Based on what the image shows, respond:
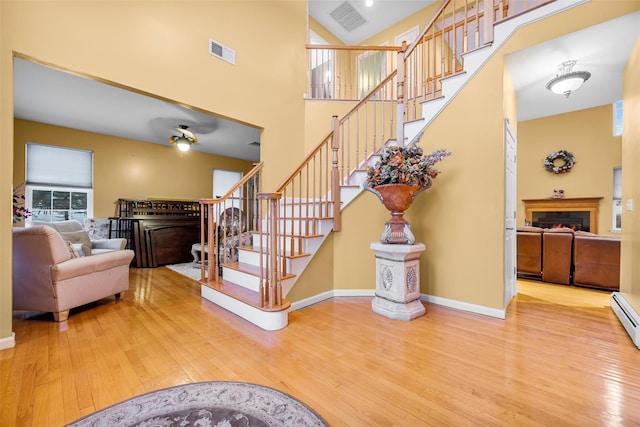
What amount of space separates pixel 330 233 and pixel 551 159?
6010 mm

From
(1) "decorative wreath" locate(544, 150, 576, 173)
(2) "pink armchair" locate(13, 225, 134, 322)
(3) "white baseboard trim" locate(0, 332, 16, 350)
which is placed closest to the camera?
(3) "white baseboard trim" locate(0, 332, 16, 350)

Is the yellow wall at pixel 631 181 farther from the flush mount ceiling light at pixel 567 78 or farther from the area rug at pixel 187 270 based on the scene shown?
the area rug at pixel 187 270

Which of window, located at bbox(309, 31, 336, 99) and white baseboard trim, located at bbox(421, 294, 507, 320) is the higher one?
window, located at bbox(309, 31, 336, 99)

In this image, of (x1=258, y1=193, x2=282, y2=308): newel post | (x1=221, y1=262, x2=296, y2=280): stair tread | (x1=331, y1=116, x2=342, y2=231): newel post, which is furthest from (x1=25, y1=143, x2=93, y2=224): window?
(x1=331, y1=116, x2=342, y2=231): newel post

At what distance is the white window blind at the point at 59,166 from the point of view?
491 centimetres

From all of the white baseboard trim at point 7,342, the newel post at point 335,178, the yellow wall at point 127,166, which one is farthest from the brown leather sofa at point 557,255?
the yellow wall at point 127,166

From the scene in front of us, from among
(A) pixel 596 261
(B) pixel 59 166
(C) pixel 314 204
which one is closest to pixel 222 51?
(C) pixel 314 204

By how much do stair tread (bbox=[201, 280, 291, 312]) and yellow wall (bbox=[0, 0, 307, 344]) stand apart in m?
1.61

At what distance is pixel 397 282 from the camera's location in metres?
2.71

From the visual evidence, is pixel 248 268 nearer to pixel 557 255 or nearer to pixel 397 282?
pixel 397 282

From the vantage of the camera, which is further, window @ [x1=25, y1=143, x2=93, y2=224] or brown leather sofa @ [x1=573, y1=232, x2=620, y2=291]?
window @ [x1=25, y1=143, x2=93, y2=224]

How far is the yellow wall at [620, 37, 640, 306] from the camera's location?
8.02 feet

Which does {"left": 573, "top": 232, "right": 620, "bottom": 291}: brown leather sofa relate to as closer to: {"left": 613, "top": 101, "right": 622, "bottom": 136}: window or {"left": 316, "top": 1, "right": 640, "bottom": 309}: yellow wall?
{"left": 316, "top": 1, "right": 640, "bottom": 309}: yellow wall

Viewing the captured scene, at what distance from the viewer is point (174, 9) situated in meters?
3.11
